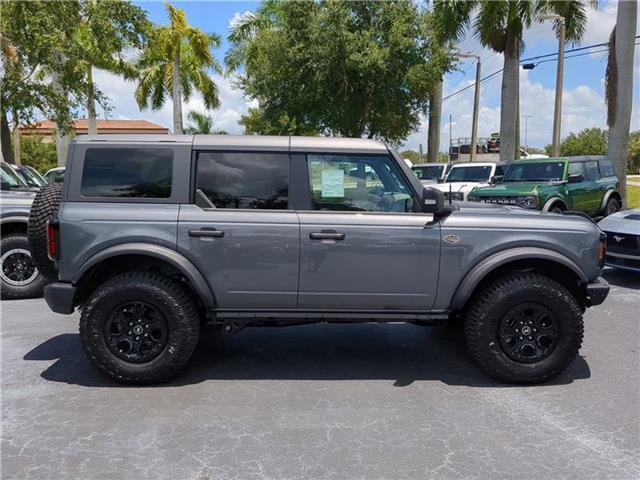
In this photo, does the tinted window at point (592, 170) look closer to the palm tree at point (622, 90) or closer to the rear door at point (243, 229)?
the palm tree at point (622, 90)

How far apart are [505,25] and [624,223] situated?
11.0 metres

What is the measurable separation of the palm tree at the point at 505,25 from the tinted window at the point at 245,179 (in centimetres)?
1477

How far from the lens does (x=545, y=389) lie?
4.53m

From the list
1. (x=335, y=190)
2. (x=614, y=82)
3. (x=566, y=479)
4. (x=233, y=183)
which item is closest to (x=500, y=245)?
(x=335, y=190)

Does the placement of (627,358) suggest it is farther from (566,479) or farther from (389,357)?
(566,479)

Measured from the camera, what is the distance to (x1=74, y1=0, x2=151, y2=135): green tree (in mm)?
12883

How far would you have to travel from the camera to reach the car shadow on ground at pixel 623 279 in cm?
841

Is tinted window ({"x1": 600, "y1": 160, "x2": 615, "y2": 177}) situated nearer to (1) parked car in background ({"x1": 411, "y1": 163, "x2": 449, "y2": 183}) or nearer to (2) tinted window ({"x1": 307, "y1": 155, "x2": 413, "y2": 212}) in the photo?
(1) parked car in background ({"x1": 411, "y1": 163, "x2": 449, "y2": 183})

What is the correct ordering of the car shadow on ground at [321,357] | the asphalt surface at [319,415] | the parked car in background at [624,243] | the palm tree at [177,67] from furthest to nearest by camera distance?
the palm tree at [177,67]
the parked car in background at [624,243]
the car shadow on ground at [321,357]
the asphalt surface at [319,415]

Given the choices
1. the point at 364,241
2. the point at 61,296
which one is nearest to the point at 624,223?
the point at 364,241

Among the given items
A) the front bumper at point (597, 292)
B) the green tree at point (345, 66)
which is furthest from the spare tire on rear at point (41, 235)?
the green tree at point (345, 66)

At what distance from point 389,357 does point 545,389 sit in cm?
136

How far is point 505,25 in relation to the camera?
688 inches

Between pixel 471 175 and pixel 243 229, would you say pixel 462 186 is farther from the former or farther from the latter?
pixel 243 229
